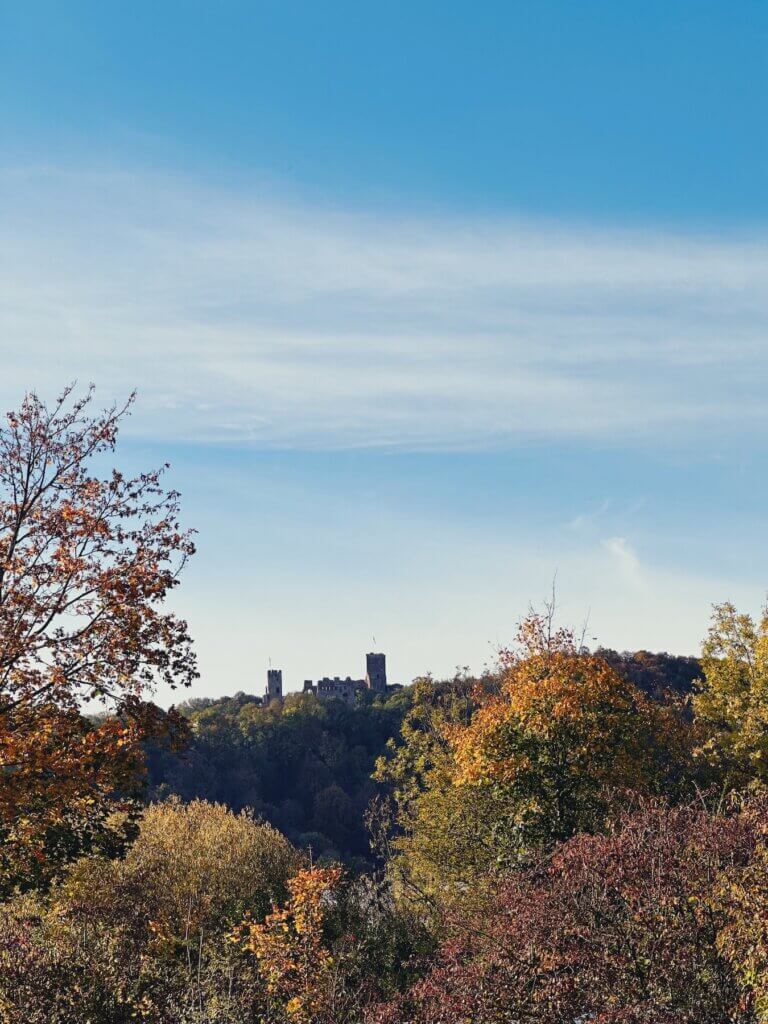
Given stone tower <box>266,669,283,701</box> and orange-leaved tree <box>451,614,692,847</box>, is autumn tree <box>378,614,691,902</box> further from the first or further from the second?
stone tower <box>266,669,283,701</box>

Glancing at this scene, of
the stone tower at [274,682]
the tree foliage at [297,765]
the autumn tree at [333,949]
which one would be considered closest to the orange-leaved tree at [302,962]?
the autumn tree at [333,949]

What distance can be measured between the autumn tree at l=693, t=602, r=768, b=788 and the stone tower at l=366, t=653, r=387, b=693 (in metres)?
126

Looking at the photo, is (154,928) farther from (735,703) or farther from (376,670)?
(376,670)

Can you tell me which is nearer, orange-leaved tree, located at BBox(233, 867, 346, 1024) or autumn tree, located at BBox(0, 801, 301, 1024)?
autumn tree, located at BBox(0, 801, 301, 1024)

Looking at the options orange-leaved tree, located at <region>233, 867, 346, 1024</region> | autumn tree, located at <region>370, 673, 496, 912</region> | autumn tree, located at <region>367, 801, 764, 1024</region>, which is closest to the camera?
autumn tree, located at <region>367, 801, 764, 1024</region>

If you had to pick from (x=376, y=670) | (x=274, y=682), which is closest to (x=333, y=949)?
(x=274, y=682)

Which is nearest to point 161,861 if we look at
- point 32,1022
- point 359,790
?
point 32,1022

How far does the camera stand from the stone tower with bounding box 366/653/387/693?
150875 millimetres

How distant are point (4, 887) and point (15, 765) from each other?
203 centimetres

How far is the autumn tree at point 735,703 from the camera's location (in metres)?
20.6

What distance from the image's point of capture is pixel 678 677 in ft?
254

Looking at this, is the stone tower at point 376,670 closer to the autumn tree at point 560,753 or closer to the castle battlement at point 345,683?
the castle battlement at point 345,683

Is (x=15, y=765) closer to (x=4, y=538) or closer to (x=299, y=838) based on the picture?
(x=4, y=538)

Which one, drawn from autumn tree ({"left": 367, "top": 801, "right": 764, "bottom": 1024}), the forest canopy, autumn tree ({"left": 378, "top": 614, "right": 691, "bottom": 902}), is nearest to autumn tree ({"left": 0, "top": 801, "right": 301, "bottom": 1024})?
the forest canopy
